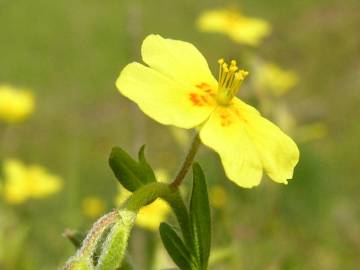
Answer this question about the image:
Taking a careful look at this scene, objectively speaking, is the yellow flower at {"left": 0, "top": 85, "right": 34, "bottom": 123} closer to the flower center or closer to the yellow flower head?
the yellow flower head

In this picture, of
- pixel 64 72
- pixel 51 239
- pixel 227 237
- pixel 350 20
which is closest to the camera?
pixel 227 237

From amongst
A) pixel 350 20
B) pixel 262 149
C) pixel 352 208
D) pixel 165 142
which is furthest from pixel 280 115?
pixel 350 20

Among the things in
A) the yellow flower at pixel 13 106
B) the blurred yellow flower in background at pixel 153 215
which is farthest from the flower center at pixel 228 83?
the yellow flower at pixel 13 106

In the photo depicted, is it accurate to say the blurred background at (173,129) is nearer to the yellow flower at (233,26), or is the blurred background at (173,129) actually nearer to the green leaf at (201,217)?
the yellow flower at (233,26)

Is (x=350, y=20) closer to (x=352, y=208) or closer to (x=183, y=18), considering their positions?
(x=183, y=18)

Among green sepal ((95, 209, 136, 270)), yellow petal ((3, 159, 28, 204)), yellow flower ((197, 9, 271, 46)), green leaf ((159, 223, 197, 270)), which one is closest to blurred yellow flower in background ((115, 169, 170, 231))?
yellow petal ((3, 159, 28, 204))

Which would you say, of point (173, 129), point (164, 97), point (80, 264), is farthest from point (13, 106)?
point (80, 264)

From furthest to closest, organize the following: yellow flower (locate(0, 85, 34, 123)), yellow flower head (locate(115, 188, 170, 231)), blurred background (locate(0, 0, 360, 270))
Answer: yellow flower (locate(0, 85, 34, 123)), blurred background (locate(0, 0, 360, 270)), yellow flower head (locate(115, 188, 170, 231))
